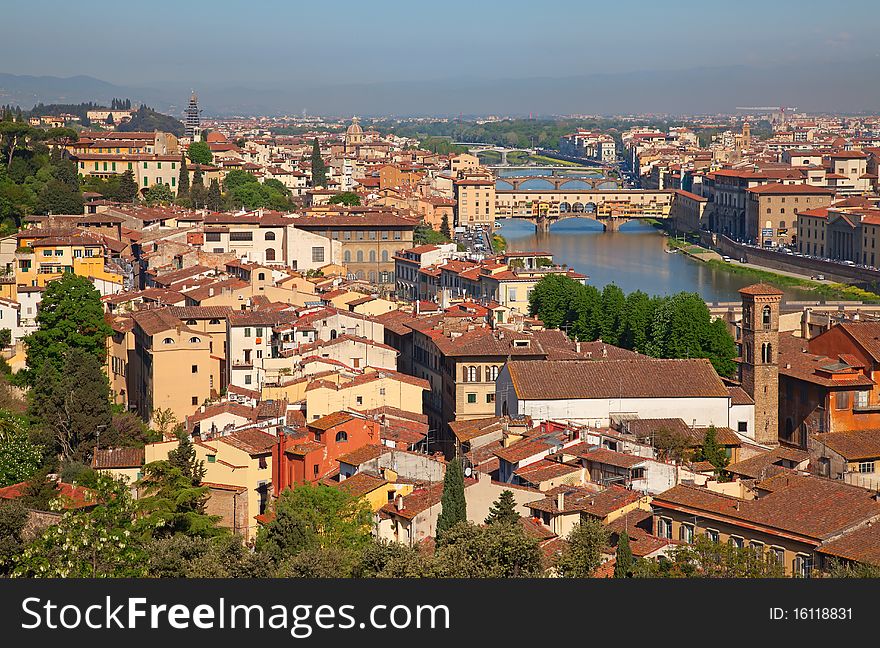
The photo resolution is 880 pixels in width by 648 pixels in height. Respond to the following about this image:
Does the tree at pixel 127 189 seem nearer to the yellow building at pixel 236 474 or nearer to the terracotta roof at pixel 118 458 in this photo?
the terracotta roof at pixel 118 458

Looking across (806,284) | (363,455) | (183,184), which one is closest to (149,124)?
(183,184)

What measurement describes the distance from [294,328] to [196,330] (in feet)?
1.80

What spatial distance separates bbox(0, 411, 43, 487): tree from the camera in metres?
6.44

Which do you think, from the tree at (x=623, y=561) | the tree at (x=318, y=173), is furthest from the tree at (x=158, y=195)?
the tree at (x=623, y=561)

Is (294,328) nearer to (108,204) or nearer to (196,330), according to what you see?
(196,330)

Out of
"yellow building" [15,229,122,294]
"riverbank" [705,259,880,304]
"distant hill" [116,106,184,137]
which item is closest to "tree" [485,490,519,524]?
"yellow building" [15,229,122,294]

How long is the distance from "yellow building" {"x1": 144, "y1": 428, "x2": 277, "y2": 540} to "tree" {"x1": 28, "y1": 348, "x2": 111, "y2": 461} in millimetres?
901

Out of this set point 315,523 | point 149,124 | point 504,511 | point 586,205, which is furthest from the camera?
point 149,124

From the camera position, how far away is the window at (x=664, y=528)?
521cm

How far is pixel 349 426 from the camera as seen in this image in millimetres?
6699

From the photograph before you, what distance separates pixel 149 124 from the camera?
37.5 meters

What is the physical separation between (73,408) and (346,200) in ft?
42.2

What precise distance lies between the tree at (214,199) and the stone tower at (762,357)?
9.75 meters

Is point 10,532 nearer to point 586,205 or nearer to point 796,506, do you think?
point 796,506
